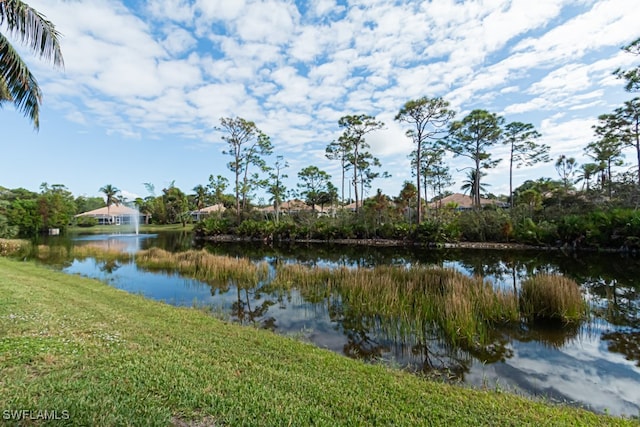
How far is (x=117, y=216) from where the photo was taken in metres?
55.6

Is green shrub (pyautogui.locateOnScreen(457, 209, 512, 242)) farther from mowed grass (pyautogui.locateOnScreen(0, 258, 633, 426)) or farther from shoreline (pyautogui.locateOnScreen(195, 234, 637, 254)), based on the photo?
mowed grass (pyautogui.locateOnScreen(0, 258, 633, 426))

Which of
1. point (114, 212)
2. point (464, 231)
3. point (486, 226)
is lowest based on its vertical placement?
point (464, 231)

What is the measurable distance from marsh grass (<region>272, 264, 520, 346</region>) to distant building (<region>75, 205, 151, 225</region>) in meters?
55.2

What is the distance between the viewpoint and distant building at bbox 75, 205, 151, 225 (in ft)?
178

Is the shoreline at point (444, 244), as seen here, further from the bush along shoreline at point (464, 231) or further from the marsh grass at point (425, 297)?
the marsh grass at point (425, 297)

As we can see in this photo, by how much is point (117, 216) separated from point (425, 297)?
63.1 meters

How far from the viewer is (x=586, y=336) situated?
5.28 meters

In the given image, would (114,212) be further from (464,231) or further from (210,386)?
(210,386)

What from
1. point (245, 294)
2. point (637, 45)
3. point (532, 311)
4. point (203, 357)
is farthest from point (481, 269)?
point (637, 45)

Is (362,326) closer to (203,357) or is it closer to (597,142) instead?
(203,357)

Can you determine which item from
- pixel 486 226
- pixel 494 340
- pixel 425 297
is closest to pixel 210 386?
pixel 494 340

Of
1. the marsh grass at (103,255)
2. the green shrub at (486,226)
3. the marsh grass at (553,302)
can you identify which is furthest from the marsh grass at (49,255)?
Answer: the green shrub at (486,226)

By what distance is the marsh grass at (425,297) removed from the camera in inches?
209

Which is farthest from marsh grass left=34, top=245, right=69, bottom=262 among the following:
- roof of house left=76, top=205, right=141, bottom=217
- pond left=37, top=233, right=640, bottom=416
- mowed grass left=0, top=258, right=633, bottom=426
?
roof of house left=76, top=205, right=141, bottom=217
